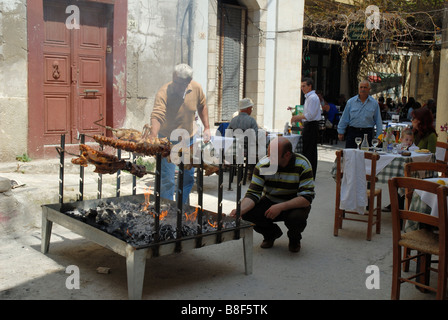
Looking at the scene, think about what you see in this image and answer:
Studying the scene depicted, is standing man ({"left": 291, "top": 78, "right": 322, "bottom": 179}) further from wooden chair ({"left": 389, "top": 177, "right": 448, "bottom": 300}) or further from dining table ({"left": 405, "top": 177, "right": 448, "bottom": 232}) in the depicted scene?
wooden chair ({"left": 389, "top": 177, "right": 448, "bottom": 300})

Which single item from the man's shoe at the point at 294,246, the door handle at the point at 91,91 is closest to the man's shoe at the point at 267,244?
the man's shoe at the point at 294,246

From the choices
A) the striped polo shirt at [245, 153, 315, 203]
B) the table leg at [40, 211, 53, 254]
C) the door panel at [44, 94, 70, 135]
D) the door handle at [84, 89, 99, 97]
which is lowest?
the table leg at [40, 211, 53, 254]

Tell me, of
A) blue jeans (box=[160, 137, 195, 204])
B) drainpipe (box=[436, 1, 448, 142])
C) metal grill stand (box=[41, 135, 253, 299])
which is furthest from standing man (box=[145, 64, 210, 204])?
drainpipe (box=[436, 1, 448, 142])

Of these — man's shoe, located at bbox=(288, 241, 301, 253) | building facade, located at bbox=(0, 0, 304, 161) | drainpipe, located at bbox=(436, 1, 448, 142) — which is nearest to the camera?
man's shoe, located at bbox=(288, 241, 301, 253)

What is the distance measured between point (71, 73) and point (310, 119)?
4.39 m

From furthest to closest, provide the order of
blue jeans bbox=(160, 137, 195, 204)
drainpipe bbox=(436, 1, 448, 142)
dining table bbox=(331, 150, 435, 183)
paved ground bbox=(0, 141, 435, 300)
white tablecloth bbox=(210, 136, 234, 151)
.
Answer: drainpipe bbox=(436, 1, 448, 142), white tablecloth bbox=(210, 136, 234, 151), blue jeans bbox=(160, 137, 195, 204), dining table bbox=(331, 150, 435, 183), paved ground bbox=(0, 141, 435, 300)

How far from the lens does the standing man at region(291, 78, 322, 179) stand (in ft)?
29.8

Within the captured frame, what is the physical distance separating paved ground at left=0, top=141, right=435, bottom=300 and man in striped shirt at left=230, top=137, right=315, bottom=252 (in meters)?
0.34

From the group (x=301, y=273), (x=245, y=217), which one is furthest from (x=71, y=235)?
(x=301, y=273)

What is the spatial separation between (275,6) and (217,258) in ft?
30.6

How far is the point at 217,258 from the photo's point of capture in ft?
16.9

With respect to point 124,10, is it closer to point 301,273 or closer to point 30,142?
point 30,142

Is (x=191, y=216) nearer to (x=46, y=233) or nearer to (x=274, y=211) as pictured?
(x=274, y=211)

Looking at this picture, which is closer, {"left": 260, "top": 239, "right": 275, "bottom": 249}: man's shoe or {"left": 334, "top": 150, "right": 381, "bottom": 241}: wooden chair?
{"left": 260, "top": 239, "right": 275, "bottom": 249}: man's shoe
